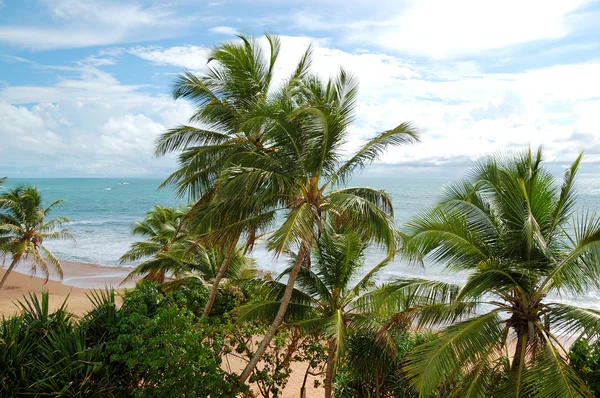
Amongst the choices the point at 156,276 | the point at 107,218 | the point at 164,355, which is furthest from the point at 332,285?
the point at 107,218

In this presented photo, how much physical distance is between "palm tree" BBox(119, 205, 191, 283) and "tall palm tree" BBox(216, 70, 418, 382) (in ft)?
10.2

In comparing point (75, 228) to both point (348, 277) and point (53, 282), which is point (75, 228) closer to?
point (53, 282)

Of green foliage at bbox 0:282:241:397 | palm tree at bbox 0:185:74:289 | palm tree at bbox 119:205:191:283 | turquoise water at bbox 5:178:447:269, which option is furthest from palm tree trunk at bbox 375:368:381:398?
turquoise water at bbox 5:178:447:269

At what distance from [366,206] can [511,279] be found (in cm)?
278

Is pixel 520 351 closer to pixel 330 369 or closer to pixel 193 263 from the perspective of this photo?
pixel 330 369

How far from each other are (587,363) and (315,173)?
498 cm

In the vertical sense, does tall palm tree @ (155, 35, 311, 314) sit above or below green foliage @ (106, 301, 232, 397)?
above

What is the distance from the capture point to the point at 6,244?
18953 mm

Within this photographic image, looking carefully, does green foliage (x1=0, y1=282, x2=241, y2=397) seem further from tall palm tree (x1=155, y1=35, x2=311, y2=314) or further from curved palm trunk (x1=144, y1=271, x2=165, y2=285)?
curved palm trunk (x1=144, y1=271, x2=165, y2=285)

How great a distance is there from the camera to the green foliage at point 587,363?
268 inches

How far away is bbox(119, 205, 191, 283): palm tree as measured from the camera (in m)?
14.0

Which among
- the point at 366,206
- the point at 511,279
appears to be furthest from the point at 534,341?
the point at 366,206

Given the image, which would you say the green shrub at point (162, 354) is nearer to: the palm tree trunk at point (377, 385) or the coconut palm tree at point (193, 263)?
the palm tree trunk at point (377, 385)

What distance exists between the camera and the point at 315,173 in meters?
8.93
